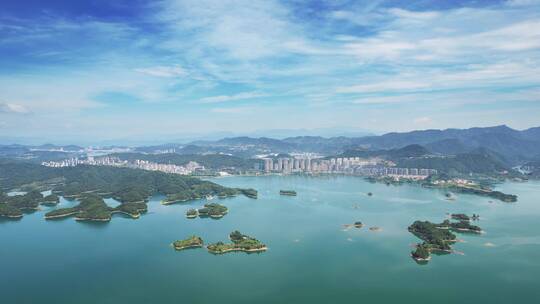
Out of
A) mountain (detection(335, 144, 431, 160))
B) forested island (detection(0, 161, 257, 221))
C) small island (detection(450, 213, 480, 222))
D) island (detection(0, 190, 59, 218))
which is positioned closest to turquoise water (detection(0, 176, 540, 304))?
small island (detection(450, 213, 480, 222))

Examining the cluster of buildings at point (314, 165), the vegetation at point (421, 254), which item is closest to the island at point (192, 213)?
the vegetation at point (421, 254)

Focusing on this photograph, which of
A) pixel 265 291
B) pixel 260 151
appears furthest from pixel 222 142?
pixel 265 291

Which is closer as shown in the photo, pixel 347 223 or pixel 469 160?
pixel 347 223

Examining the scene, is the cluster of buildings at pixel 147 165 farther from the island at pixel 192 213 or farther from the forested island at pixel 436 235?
the forested island at pixel 436 235

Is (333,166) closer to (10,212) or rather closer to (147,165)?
(147,165)

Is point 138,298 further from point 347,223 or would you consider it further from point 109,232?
point 347,223

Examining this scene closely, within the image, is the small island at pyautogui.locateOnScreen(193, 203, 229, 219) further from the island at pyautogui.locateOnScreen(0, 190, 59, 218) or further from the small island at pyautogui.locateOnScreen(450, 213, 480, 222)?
the small island at pyautogui.locateOnScreen(450, 213, 480, 222)

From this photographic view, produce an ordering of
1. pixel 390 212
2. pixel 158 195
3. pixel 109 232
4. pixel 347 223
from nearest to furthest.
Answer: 1. pixel 109 232
2. pixel 347 223
3. pixel 390 212
4. pixel 158 195
